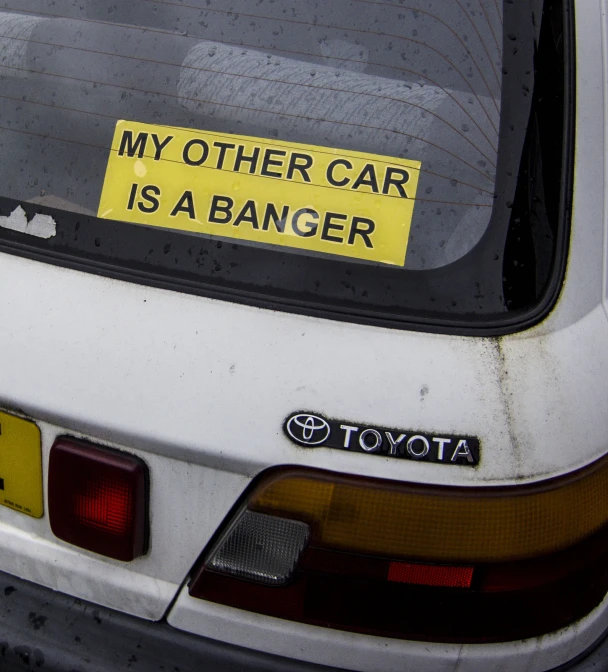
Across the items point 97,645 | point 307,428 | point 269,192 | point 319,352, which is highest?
point 269,192

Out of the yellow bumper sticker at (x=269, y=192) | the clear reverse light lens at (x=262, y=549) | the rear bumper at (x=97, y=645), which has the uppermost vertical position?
the yellow bumper sticker at (x=269, y=192)

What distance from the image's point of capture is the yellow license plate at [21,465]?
144cm

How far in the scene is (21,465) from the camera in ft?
4.81

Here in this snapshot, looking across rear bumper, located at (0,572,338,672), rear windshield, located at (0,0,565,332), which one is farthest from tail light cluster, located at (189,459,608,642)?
rear windshield, located at (0,0,565,332)

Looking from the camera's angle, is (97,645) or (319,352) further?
(97,645)

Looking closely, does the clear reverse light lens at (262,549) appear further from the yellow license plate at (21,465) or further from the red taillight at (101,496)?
the yellow license plate at (21,465)

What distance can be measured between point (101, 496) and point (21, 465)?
7.7 inches

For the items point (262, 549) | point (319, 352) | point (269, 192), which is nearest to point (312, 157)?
point (269, 192)

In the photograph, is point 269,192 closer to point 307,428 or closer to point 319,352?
point 319,352

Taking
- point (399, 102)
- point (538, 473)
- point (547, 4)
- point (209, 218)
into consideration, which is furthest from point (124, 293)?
point (547, 4)

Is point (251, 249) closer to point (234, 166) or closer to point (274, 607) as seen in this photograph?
point (234, 166)

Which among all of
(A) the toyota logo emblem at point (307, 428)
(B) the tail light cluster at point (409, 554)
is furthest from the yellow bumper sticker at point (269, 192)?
(B) the tail light cluster at point (409, 554)

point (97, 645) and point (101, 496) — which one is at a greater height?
point (101, 496)

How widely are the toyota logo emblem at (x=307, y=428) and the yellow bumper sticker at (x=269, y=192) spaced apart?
0.32 metres
